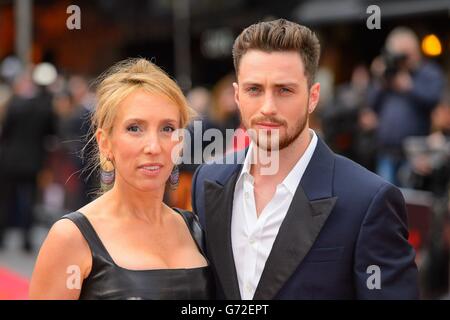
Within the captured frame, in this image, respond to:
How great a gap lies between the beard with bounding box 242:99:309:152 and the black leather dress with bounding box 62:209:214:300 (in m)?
0.57

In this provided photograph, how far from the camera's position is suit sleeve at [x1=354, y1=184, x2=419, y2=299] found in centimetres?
295

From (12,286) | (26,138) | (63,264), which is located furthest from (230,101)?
(63,264)

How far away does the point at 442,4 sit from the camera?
12242mm

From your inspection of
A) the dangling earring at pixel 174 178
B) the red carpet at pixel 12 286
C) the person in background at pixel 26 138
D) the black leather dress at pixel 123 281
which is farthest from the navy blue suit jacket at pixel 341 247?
the person in background at pixel 26 138

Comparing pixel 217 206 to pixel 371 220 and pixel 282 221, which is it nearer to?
pixel 282 221

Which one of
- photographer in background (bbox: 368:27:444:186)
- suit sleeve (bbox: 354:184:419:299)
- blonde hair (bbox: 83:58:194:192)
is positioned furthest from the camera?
photographer in background (bbox: 368:27:444:186)

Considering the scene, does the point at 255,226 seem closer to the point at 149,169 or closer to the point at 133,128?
the point at 149,169

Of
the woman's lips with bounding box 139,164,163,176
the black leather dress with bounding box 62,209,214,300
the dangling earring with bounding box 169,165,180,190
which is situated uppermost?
the woman's lips with bounding box 139,164,163,176

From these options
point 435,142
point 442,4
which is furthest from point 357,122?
point 442,4

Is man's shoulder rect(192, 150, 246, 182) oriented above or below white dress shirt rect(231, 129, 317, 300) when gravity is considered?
above

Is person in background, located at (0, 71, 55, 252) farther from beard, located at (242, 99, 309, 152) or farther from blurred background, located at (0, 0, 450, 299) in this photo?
beard, located at (242, 99, 309, 152)

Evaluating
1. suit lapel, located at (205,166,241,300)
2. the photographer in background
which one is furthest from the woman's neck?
the photographer in background

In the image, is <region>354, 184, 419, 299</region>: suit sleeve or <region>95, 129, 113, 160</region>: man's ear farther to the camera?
<region>95, 129, 113, 160</region>: man's ear
